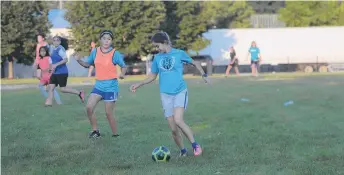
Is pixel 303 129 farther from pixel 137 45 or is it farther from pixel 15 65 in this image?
pixel 15 65

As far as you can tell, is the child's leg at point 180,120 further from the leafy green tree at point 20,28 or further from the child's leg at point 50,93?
the leafy green tree at point 20,28

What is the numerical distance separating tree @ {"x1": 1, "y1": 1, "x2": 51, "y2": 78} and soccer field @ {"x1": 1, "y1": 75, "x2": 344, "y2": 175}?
27.3 m

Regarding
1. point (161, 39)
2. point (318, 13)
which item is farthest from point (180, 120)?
point (318, 13)

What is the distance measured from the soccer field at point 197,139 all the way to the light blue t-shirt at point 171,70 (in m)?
0.84

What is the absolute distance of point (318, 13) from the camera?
6297 centimetres

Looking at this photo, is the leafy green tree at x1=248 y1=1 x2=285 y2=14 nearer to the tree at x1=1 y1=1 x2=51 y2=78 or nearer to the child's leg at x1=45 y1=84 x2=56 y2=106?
the tree at x1=1 y1=1 x2=51 y2=78

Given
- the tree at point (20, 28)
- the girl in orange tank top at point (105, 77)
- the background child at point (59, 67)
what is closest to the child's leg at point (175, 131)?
the girl in orange tank top at point (105, 77)

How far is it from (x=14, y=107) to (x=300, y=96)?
7.66 metres

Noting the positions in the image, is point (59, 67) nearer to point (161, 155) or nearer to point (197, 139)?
point (197, 139)

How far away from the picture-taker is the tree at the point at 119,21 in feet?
146

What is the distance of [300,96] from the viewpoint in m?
16.9

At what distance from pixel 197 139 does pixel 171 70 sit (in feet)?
5.51

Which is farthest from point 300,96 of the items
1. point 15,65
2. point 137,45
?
point 15,65

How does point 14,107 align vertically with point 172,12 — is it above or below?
below
